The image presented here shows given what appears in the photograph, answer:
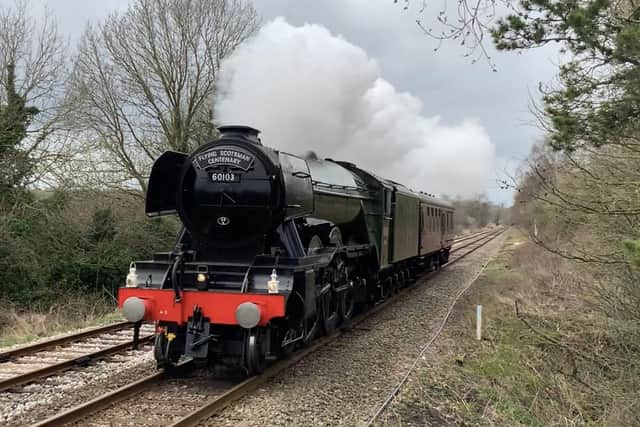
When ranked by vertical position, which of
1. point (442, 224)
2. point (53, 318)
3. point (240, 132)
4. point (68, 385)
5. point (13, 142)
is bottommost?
point (53, 318)

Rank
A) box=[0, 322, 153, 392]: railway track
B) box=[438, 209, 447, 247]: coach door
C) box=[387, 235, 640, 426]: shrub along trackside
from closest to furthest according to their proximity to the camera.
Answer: box=[387, 235, 640, 426]: shrub along trackside
box=[0, 322, 153, 392]: railway track
box=[438, 209, 447, 247]: coach door

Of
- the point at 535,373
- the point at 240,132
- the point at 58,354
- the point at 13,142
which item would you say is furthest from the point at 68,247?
the point at 535,373

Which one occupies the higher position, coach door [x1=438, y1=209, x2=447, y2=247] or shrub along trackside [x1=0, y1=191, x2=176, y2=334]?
coach door [x1=438, y1=209, x2=447, y2=247]

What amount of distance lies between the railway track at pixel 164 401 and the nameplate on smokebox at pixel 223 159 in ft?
7.81

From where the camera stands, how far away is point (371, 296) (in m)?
11.1

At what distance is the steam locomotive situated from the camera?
586 centimetres

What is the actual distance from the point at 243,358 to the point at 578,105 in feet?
15.5

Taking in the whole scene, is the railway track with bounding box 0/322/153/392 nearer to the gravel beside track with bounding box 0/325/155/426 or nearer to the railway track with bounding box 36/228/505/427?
the gravel beside track with bounding box 0/325/155/426

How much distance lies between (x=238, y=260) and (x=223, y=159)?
122 centimetres

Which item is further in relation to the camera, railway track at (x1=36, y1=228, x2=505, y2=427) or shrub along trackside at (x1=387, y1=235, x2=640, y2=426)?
shrub along trackside at (x1=387, y1=235, x2=640, y2=426)

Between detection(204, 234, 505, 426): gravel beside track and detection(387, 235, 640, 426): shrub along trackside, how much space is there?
35 cm

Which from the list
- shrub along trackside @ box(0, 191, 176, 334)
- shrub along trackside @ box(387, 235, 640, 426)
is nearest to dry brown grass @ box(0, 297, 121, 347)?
shrub along trackside @ box(0, 191, 176, 334)

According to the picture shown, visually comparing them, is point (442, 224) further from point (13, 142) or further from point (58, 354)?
point (58, 354)

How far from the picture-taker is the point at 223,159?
653 centimetres
